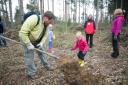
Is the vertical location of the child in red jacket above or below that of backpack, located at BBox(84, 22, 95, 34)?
below

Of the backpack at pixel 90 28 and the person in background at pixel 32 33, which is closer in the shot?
the person in background at pixel 32 33

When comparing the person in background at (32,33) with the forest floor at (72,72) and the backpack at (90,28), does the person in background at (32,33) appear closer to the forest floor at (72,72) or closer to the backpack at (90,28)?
the forest floor at (72,72)

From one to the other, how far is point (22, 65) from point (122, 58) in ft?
13.1

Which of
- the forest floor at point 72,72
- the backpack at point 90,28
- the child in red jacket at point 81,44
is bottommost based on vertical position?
the forest floor at point 72,72

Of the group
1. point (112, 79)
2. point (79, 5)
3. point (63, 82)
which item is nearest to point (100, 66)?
point (112, 79)

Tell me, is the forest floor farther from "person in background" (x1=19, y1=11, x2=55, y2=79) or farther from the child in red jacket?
"person in background" (x1=19, y1=11, x2=55, y2=79)

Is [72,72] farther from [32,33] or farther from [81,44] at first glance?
[81,44]

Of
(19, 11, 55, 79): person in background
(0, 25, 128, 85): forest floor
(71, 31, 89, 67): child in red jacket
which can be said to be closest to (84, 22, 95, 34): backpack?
(0, 25, 128, 85): forest floor

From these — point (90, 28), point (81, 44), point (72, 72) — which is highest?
point (90, 28)

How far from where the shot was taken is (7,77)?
8.80 m

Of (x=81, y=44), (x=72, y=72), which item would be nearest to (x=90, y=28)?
(x=81, y=44)

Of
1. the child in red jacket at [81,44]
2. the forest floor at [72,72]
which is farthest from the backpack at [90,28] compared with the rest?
the child in red jacket at [81,44]

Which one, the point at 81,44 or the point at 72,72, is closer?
the point at 72,72

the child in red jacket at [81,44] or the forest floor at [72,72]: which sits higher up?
the child in red jacket at [81,44]
